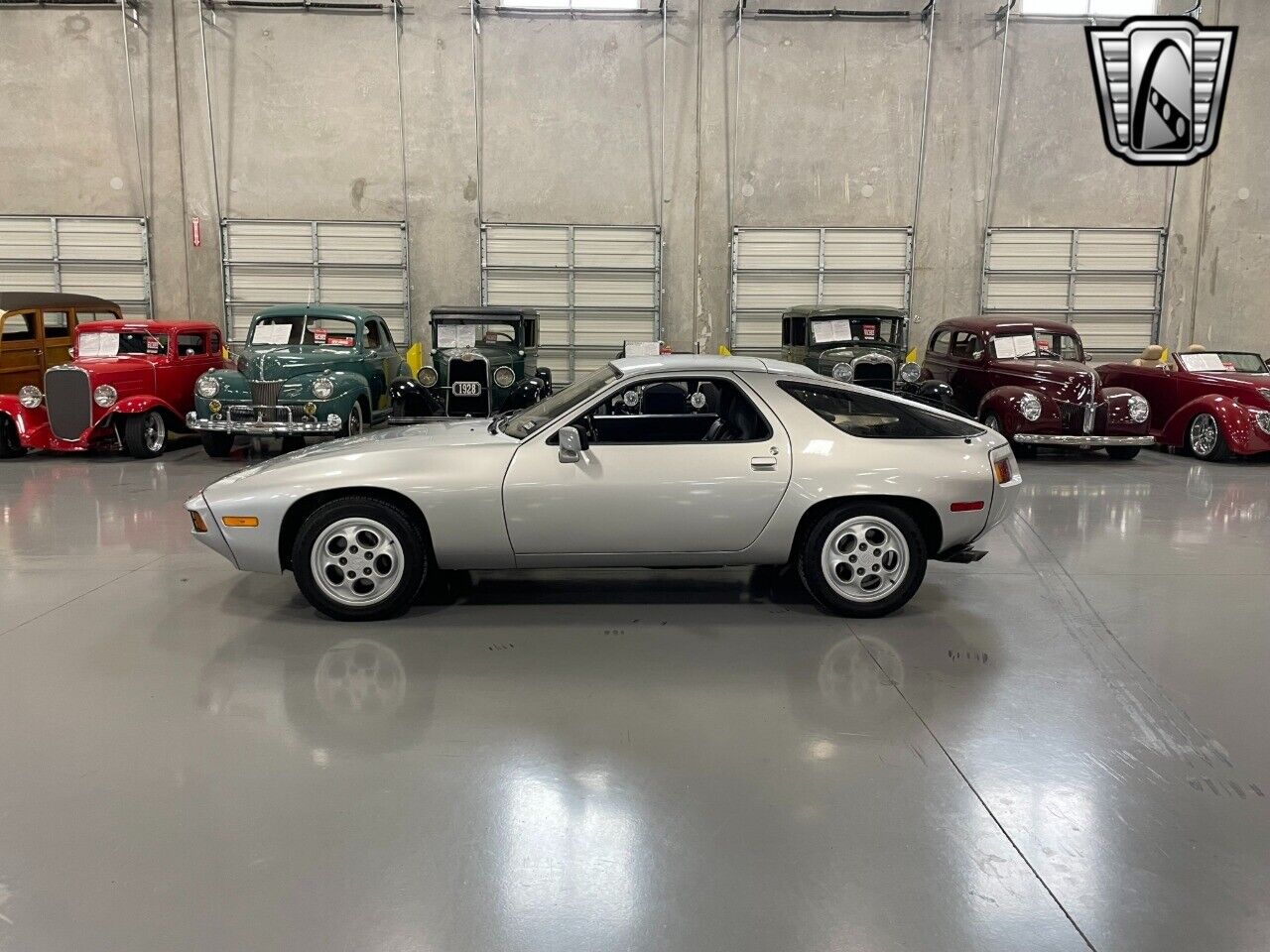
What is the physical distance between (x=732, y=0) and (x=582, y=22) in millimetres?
2403

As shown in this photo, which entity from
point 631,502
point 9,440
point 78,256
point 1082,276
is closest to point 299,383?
point 9,440

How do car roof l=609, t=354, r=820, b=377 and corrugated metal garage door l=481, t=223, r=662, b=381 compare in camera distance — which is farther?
corrugated metal garage door l=481, t=223, r=662, b=381

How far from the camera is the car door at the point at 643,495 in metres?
4.55

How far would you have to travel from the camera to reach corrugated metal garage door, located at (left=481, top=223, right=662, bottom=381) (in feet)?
49.3

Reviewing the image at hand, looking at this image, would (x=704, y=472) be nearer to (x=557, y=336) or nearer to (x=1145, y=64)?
(x=557, y=336)

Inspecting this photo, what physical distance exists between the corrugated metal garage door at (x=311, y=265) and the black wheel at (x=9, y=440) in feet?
15.7

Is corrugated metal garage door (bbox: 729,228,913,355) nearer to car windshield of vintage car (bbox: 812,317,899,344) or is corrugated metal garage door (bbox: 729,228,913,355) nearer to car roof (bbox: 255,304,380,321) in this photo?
car windshield of vintage car (bbox: 812,317,899,344)

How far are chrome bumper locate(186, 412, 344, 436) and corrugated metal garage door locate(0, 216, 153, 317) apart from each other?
6077 millimetres

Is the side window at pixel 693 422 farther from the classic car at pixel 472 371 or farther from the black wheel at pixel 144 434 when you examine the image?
the black wheel at pixel 144 434

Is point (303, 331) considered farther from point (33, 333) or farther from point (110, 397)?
point (33, 333)

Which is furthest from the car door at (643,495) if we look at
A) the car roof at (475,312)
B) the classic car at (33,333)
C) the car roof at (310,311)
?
the classic car at (33,333)

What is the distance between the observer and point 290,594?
203 inches

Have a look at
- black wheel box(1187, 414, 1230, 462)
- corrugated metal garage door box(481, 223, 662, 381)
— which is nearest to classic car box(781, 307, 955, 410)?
black wheel box(1187, 414, 1230, 462)

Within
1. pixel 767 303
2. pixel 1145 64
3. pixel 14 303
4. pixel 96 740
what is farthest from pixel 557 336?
pixel 96 740
